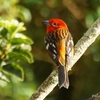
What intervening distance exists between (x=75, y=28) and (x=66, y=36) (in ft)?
7.33

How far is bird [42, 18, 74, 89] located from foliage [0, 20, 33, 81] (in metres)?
0.34

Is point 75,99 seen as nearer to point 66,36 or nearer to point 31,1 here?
point 31,1

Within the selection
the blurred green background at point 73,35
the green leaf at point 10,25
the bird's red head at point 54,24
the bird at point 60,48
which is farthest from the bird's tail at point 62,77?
the blurred green background at point 73,35

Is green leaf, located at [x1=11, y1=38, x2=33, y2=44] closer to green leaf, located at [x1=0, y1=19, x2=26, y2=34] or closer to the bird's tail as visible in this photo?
green leaf, located at [x1=0, y1=19, x2=26, y2=34]

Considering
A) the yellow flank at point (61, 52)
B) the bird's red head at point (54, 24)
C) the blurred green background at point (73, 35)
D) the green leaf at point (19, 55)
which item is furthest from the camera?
the blurred green background at point (73, 35)

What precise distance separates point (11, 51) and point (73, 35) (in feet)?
10.6

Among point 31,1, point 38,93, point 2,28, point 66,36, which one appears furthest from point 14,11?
point 38,93

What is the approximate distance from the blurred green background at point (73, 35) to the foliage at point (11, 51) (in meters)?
2.27

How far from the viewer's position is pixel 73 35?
698cm

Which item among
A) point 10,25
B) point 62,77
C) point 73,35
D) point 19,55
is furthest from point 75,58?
point 73,35

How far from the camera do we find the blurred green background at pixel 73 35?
636 cm

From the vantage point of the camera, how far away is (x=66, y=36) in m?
4.80

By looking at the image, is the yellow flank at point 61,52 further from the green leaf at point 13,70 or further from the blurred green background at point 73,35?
the blurred green background at point 73,35

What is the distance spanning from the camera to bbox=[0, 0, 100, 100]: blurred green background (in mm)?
6355
